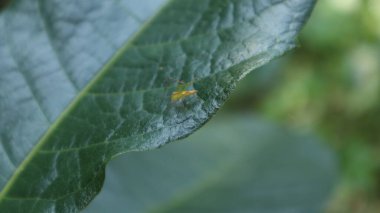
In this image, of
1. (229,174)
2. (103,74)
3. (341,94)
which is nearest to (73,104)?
(103,74)

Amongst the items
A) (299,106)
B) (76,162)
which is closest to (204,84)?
(76,162)

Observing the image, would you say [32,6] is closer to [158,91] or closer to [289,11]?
[158,91]

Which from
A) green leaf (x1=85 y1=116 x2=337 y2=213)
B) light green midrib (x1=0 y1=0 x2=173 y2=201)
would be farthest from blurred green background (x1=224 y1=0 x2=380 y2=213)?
light green midrib (x1=0 y1=0 x2=173 y2=201)

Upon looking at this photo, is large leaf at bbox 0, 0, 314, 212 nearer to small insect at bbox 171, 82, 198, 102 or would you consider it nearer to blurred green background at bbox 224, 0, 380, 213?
small insect at bbox 171, 82, 198, 102

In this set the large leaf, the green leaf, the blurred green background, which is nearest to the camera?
the large leaf

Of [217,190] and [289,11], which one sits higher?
[289,11]

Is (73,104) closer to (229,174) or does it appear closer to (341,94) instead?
(229,174)
